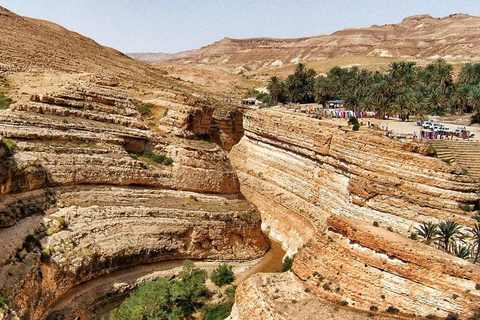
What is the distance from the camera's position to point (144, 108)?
34.5 metres

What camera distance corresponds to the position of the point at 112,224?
72.3ft

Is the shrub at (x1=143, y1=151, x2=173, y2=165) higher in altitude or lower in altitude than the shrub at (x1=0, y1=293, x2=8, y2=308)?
higher

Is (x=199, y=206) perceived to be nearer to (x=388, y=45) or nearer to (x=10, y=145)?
(x=10, y=145)

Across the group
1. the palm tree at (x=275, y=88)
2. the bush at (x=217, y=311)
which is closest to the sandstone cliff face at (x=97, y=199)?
the bush at (x=217, y=311)

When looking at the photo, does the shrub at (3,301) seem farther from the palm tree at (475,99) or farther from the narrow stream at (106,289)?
the palm tree at (475,99)

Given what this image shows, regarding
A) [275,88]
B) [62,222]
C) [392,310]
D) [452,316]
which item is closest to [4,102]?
[62,222]

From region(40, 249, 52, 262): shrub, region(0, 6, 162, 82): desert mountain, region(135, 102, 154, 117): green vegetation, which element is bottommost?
region(40, 249, 52, 262): shrub

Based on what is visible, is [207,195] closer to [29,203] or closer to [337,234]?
[29,203]

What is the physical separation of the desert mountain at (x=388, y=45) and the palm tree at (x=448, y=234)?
9170cm

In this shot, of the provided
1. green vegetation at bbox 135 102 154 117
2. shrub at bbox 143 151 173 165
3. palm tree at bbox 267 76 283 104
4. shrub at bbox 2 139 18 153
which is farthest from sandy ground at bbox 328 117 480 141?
shrub at bbox 2 139 18 153

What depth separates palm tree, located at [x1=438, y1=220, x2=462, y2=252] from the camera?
19938 mm

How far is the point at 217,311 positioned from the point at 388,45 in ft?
426

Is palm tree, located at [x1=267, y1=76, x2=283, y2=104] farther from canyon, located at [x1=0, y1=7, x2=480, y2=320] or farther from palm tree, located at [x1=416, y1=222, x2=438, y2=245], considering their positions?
palm tree, located at [x1=416, y1=222, x2=438, y2=245]

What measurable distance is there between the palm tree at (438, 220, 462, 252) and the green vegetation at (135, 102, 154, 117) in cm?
2355
